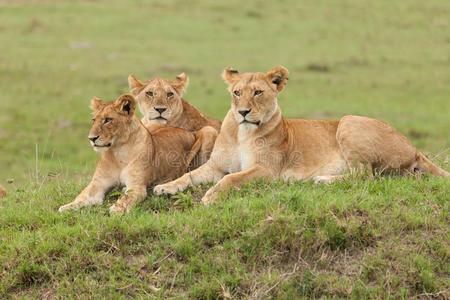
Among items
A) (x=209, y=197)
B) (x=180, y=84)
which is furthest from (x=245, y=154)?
(x=180, y=84)

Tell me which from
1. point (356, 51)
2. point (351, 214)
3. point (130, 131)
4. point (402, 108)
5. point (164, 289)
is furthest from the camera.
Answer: point (356, 51)

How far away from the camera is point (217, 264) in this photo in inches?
234

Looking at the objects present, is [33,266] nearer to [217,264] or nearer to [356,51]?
[217,264]

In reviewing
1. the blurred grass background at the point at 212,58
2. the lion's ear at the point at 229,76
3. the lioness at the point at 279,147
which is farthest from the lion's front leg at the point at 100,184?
the blurred grass background at the point at 212,58

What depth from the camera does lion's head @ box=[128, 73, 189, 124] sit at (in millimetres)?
8086

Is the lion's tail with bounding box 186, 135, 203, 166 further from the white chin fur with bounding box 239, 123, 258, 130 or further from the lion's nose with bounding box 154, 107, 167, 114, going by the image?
the white chin fur with bounding box 239, 123, 258, 130

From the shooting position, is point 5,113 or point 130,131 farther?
point 5,113

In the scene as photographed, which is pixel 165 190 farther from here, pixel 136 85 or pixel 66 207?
pixel 136 85

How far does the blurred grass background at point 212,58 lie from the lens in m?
16.4

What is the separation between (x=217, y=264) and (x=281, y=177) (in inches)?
60.4

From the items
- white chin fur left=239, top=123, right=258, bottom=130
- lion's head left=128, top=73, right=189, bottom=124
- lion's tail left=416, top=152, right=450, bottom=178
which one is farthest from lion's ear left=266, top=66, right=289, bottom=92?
lion's tail left=416, top=152, right=450, bottom=178

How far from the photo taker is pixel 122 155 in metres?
7.16

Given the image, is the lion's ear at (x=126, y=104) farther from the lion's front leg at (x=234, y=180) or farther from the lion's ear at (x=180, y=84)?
the lion's ear at (x=180, y=84)

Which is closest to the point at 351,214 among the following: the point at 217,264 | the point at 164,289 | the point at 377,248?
the point at 377,248
